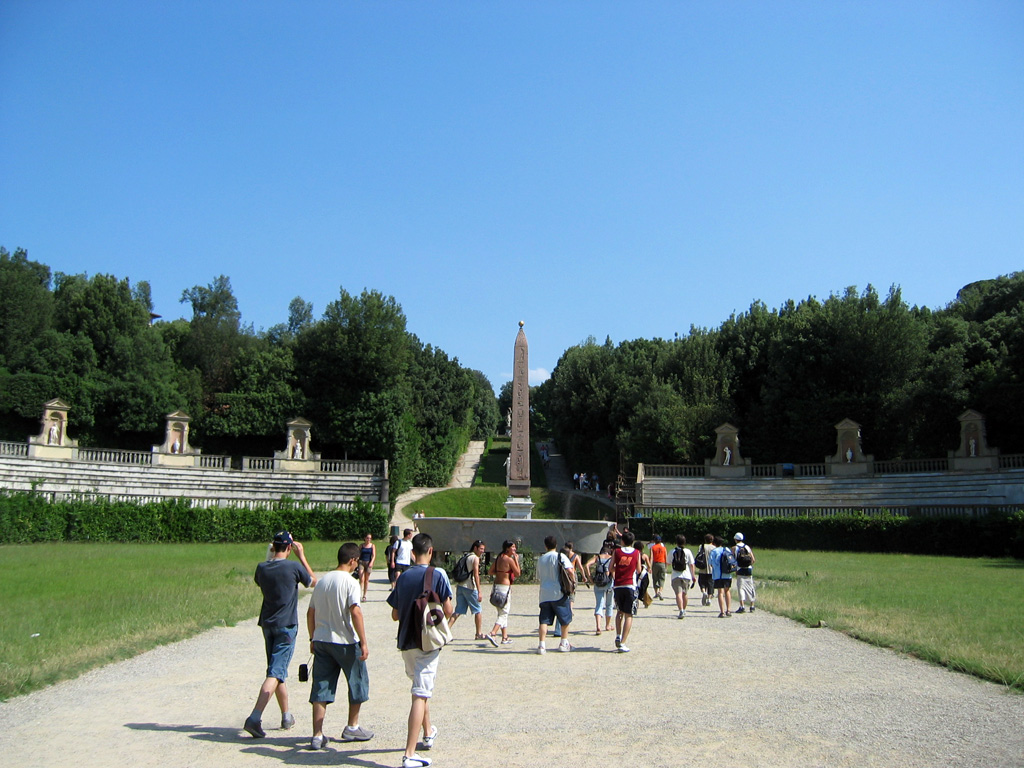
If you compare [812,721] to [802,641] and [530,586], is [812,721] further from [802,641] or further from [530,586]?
[530,586]

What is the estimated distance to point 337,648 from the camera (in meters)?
6.29

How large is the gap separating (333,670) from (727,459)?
36066 millimetres

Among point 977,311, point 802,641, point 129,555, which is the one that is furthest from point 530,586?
point 977,311

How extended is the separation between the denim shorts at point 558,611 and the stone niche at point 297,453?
3200cm

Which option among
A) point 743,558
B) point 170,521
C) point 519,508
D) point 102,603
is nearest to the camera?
point 102,603

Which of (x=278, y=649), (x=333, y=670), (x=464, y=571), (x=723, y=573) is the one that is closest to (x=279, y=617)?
(x=278, y=649)

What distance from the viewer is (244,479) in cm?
3853

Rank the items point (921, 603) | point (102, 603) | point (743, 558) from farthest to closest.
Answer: point (743, 558) < point (921, 603) < point (102, 603)

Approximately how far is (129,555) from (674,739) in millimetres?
21199

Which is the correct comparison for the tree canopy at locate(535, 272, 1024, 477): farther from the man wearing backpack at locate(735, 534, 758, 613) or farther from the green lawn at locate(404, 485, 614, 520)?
the man wearing backpack at locate(735, 534, 758, 613)

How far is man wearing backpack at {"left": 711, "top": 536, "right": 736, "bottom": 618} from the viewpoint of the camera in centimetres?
1472

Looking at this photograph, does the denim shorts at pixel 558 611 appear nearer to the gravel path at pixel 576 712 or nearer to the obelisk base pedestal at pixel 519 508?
the gravel path at pixel 576 712

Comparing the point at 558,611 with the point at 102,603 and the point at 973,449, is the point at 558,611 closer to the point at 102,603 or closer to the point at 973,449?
the point at 102,603

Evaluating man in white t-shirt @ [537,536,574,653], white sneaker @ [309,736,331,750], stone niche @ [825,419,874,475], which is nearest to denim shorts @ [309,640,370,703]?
white sneaker @ [309,736,331,750]
